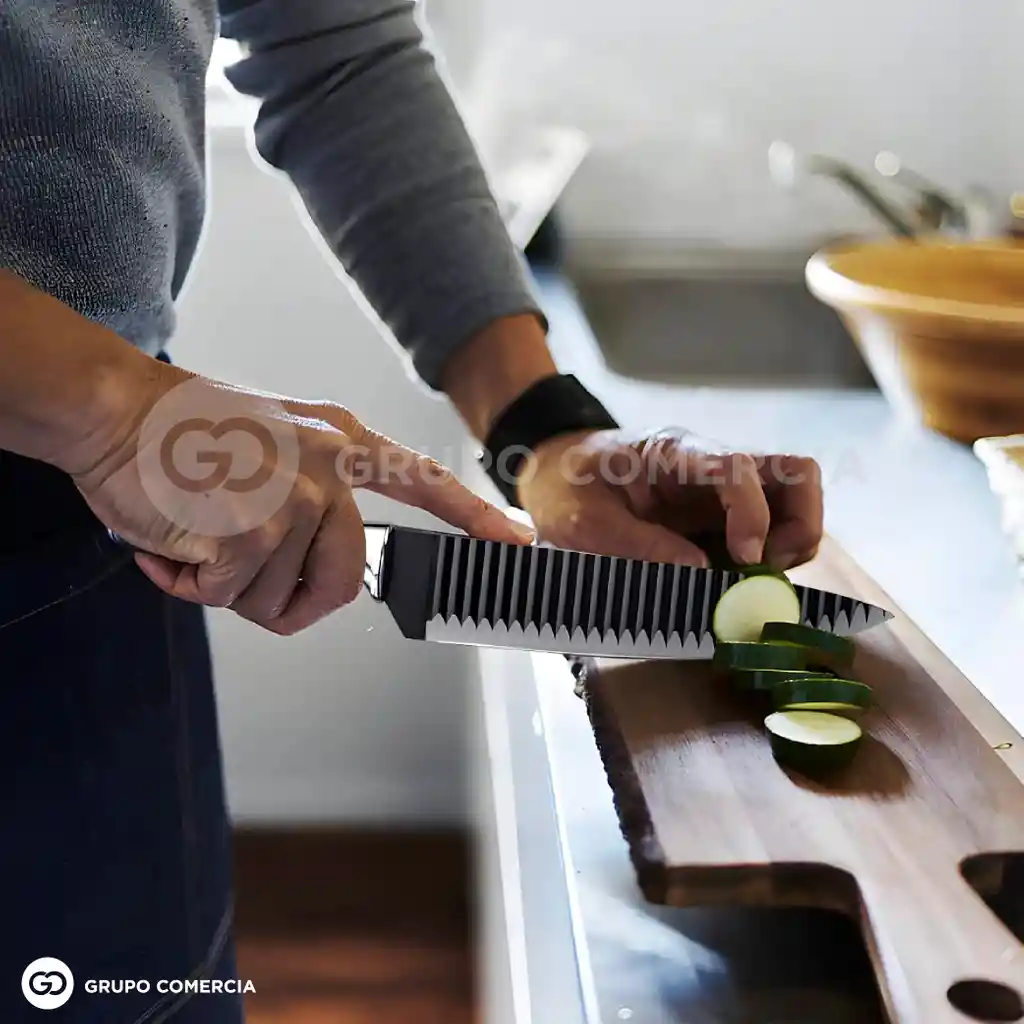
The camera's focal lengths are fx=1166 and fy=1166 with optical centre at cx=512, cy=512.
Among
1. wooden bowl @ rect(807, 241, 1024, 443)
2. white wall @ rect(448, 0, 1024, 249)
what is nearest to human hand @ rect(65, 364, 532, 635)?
wooden bowl @ rect(807, 241, 1024, 443)

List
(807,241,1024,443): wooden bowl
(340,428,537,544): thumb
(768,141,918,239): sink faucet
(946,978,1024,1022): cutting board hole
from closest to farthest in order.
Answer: (946,978,1024,1022): cutting board hole → (340,428,537,544): thumb → (807,241,1024,443): wooden bowl → (768,141,918,239): sink faucet

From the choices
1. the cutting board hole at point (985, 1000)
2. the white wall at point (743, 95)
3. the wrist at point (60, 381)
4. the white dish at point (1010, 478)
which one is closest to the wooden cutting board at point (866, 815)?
the cutting board hole at point (985, 1000)

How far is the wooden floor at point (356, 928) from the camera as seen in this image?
1379 mm

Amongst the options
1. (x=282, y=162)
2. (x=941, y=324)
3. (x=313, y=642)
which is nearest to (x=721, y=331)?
(x=941, y=324)

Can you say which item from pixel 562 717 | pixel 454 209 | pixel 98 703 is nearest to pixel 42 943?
pixel 98 703

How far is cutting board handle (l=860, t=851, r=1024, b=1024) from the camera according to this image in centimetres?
35

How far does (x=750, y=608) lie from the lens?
54 centimetres

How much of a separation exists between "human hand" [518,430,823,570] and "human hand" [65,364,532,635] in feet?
0.59

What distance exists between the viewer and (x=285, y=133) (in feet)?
2.20

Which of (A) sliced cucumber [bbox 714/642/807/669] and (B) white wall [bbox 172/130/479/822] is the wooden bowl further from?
(B) white wall [bbox 172/130/479/822]

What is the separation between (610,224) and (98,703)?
949 millimetres

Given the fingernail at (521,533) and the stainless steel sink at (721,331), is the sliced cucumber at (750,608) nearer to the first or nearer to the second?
the fingernail at (521,533)

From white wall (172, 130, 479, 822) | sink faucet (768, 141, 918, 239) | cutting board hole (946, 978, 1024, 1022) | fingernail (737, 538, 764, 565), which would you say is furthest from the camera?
white wall (172, 130, 479, 822)

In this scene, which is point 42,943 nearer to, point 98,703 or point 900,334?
point 98,703
